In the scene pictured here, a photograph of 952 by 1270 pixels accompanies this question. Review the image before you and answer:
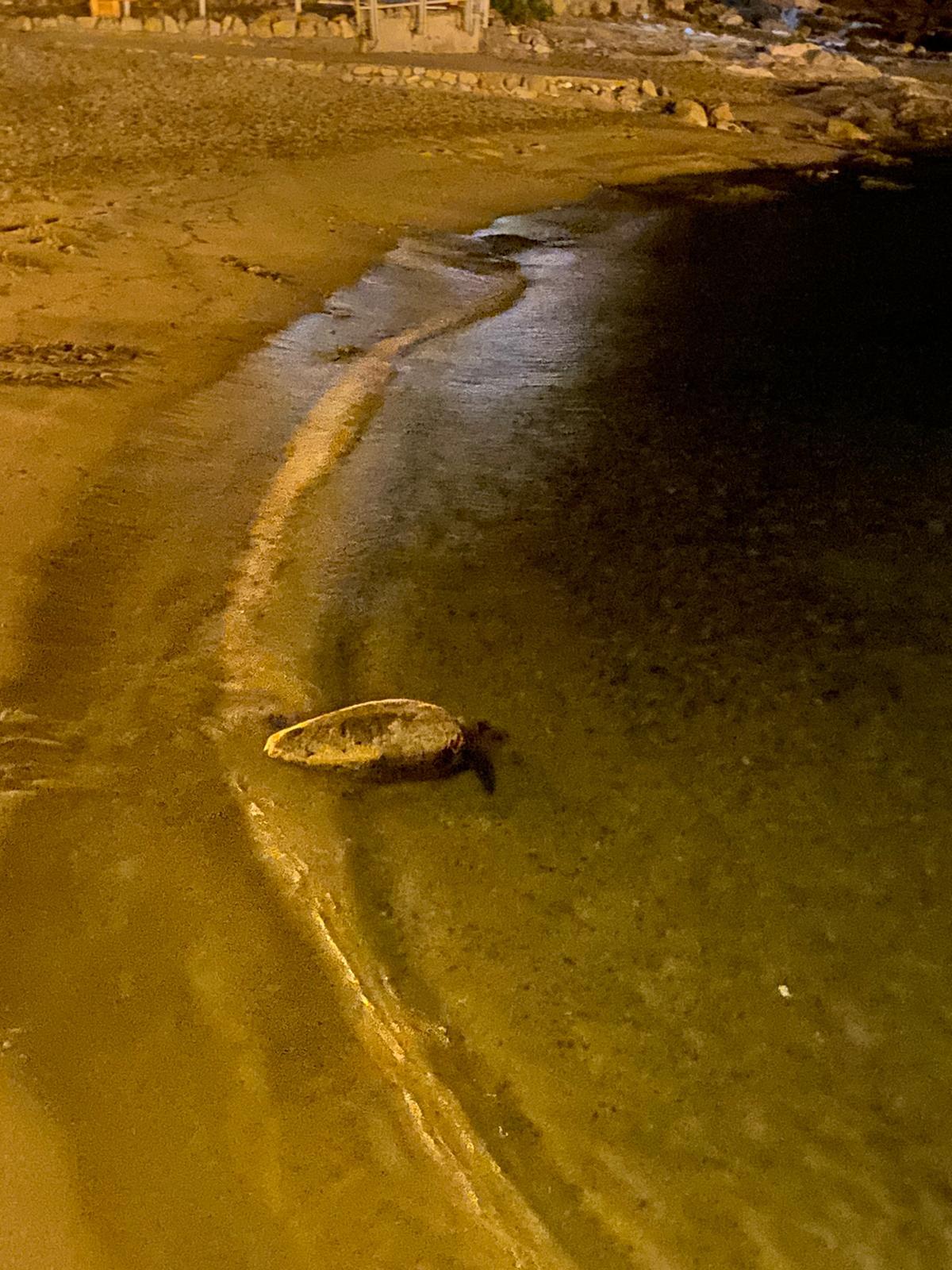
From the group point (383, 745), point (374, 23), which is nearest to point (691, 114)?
point (374, 23)

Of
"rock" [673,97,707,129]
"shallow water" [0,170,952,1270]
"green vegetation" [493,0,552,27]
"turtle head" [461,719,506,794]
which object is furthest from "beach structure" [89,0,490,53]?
"turtle head" [461,719,506,794]

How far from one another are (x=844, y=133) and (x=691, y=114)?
2061 millimetres

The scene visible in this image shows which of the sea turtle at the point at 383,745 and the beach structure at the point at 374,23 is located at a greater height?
the beach structure at the point at 374,23

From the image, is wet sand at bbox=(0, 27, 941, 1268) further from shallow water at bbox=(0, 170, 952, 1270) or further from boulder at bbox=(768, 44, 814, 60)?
boulder at bbox=(768, 44, 814, 60)

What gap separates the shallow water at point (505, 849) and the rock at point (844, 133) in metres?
9.04

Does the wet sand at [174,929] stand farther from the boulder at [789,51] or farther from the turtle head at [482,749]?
the boulder at [789,51]

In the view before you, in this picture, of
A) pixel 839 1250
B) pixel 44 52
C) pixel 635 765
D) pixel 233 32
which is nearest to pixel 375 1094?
pixel 839 1250

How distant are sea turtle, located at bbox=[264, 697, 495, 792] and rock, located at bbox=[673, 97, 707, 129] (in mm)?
11967

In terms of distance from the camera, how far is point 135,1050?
2939 mm

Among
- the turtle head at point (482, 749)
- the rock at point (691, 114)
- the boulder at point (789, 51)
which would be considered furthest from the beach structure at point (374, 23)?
the turtle head at point (482, 749)

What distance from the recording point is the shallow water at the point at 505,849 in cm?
278

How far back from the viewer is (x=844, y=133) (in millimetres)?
13852

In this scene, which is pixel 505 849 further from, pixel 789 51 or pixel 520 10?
pixel 789 51

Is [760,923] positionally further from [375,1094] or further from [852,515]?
[852,515]
